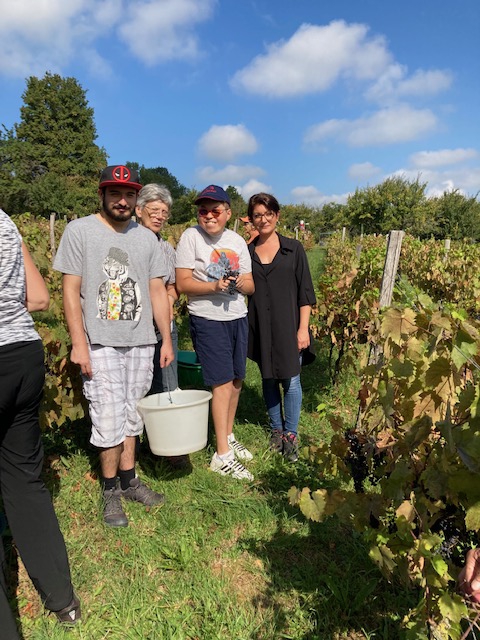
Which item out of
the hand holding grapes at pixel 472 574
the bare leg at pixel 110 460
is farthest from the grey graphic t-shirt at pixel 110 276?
the hand holding grapes at pixel 472 574

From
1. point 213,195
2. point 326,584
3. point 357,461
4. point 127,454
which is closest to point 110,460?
point 127,454

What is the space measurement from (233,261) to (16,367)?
1520 millimetres

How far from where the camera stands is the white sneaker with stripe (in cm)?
283

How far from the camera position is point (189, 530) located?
236cm

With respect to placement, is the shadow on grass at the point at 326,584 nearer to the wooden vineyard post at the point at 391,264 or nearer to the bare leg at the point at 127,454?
the bare leg at the point at 127,454

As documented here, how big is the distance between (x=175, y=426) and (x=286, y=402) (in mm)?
1014

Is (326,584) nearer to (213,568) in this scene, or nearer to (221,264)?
(213,568)

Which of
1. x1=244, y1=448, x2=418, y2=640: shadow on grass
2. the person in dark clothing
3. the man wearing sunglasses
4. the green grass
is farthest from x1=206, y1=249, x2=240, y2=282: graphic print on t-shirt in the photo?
x1=244, y1=448, x2=418, y2=640: shadow on grass

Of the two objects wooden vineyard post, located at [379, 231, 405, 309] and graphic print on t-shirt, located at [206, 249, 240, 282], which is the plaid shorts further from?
wooden vineyard post, located at [379, 231, 405, 309]

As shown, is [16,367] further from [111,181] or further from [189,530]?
[189,530]

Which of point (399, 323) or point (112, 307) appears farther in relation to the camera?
point (112, 307)

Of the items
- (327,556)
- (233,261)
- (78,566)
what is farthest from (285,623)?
(233,261)

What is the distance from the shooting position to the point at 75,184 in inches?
1652

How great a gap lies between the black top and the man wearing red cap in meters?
0.83
